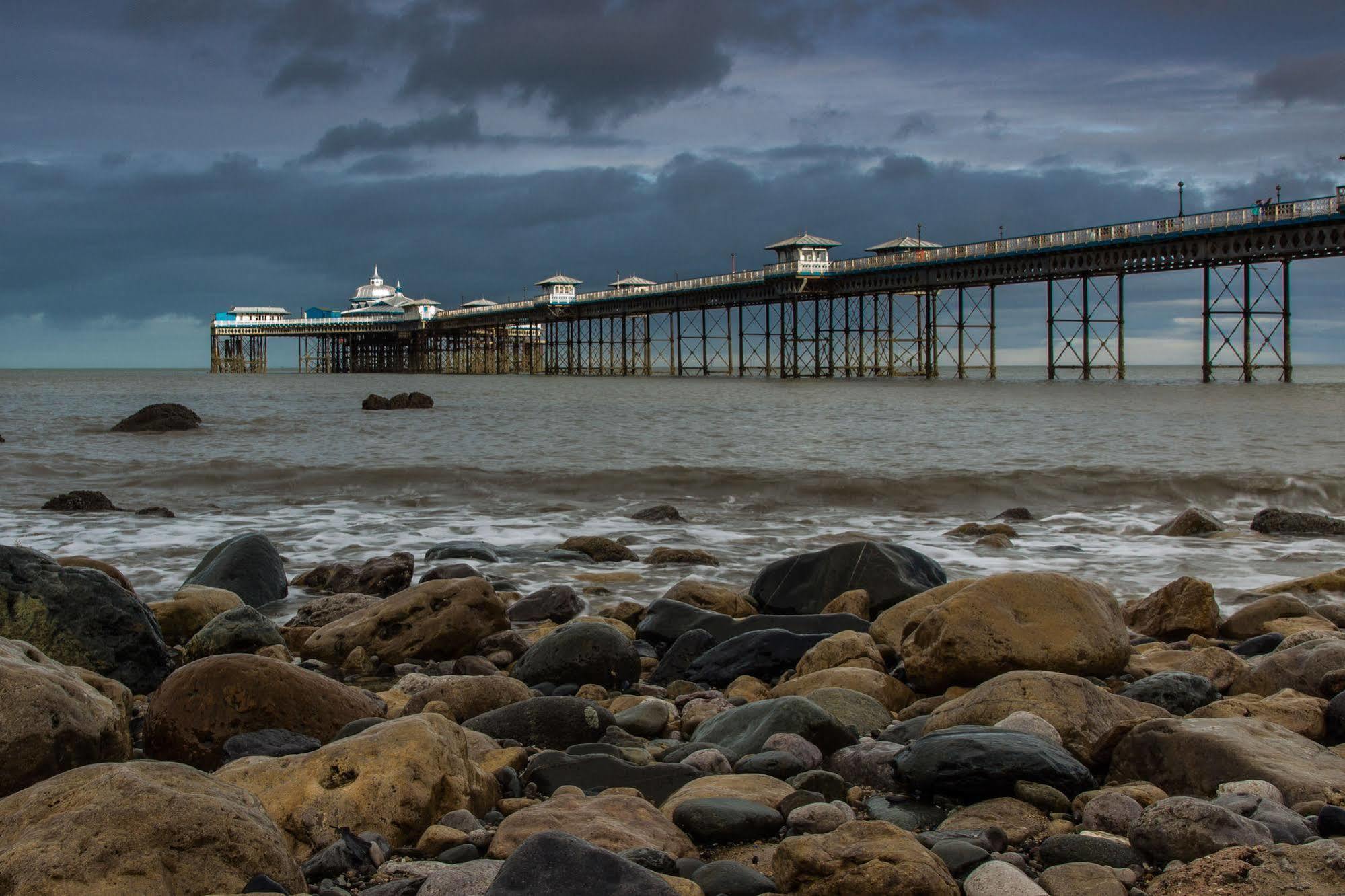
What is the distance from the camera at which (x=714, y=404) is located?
1654 inches

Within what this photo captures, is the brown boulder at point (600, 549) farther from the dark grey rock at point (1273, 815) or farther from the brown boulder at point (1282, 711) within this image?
the dark grey rock at point (1273, 815)

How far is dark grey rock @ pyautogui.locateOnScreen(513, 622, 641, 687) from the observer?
19.9ft

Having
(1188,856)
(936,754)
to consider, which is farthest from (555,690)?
(1188,856)

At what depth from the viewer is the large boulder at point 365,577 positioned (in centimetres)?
888

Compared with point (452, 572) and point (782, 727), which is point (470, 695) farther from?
point (452, 572)

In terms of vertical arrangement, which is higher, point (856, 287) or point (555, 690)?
point (856, 287)

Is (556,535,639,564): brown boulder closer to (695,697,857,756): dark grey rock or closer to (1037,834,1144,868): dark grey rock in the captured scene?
(695,697,857,756): dark grey rock

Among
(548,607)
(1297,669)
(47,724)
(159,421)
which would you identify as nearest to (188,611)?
(548,607)

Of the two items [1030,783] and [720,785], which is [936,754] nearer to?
[1030,783]

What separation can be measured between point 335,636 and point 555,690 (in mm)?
1842

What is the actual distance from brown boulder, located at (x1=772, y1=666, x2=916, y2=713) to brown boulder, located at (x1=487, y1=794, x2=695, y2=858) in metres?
1.98

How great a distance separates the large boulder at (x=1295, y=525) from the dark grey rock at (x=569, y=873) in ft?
35.9

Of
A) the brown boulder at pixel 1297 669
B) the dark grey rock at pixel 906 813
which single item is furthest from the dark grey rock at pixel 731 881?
the brown boulder at pixel 1297 669

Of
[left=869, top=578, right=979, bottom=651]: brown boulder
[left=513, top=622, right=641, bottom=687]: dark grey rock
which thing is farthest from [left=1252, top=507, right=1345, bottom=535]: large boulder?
[left=513, top=622, right=641, bottom=687]: dark grey rock
